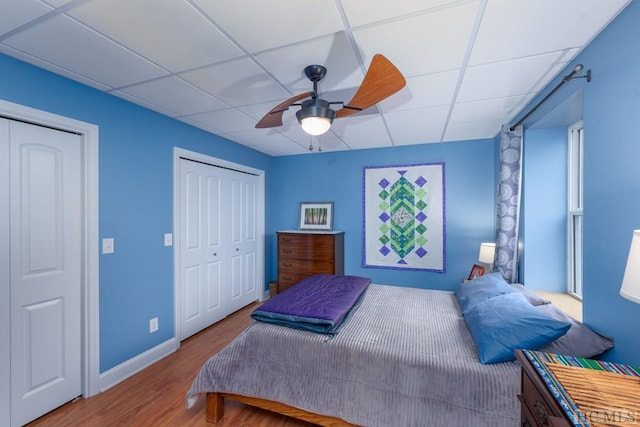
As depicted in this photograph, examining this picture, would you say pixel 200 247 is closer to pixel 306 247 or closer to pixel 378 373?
pixel 306 247

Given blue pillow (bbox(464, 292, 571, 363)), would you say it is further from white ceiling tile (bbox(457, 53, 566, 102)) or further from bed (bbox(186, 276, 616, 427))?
white ceiling tile (bbox(457, 53, 566, 102))

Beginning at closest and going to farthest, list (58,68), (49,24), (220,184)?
(49,24) < (58,68) < (220,184)

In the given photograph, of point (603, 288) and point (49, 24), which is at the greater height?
point (49, 24)

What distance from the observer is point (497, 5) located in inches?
49.4

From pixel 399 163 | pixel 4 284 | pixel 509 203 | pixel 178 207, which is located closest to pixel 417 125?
pixel 399 163

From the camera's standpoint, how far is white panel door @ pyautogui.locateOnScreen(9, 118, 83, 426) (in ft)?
5.69

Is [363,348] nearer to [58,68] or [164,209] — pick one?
[164,209]

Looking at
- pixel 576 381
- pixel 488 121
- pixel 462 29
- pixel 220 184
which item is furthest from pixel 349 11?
pixel 220 184

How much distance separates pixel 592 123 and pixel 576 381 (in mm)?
1348

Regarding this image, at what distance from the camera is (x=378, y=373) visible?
5.00 feet

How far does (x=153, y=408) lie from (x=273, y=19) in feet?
8.69

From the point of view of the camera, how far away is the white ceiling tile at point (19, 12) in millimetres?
1248

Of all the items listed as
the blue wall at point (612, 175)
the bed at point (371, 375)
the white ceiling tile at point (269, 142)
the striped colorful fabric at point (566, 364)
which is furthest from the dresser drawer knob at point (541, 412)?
the white ceiling tile at point (269, 142)

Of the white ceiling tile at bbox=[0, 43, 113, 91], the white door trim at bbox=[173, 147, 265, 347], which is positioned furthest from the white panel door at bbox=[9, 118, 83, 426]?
the white door trim at bbox=[173, 147, 265, 347]
